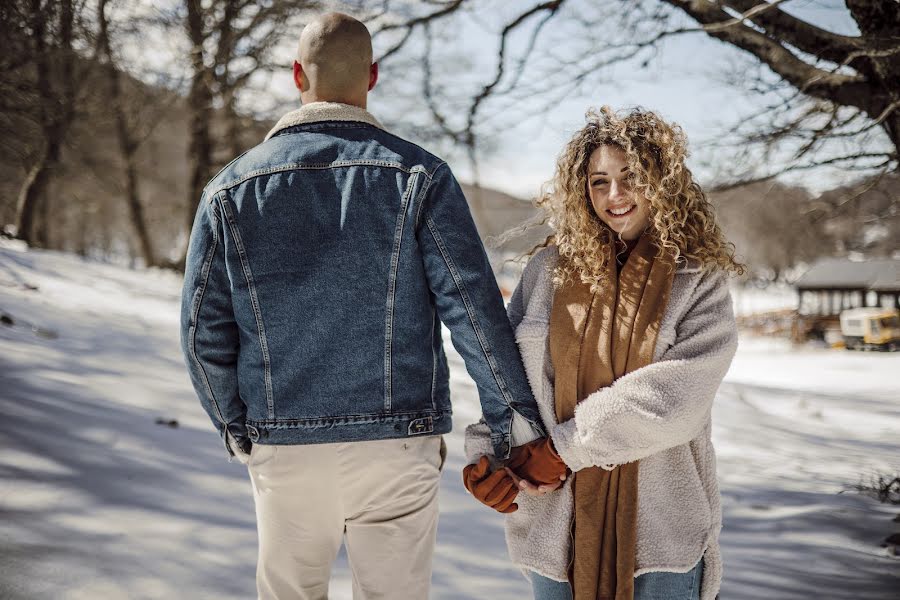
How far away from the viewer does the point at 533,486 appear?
166 centimetres

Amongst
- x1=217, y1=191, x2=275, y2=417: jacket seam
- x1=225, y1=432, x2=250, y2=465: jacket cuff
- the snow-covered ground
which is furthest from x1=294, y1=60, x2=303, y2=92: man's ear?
the snow-covered ground

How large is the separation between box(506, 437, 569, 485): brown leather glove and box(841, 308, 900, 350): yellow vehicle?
65.2 feet

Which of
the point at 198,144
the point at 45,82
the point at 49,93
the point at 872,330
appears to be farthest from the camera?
the point at 872,330

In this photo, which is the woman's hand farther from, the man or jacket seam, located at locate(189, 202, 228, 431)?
jacket seam, located at locate(189, 202, 228, 431)

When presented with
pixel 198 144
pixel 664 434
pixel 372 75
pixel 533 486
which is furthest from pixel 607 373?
pixel 198 144

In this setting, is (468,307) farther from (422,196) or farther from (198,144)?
(198,144)

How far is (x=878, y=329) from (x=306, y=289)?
2092 cm

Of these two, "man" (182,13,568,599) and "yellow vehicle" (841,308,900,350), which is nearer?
"man" (182,13,568,599)

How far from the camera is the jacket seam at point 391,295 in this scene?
1.61 meters

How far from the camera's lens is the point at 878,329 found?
1820 cm

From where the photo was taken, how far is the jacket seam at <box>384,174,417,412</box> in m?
1.61

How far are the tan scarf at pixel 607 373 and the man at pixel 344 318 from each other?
0.50 ft

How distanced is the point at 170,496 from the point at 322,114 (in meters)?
2.13

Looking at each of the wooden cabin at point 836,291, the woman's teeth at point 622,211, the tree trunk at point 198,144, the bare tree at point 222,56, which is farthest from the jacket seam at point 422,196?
the wooden cabin at point 836,291
